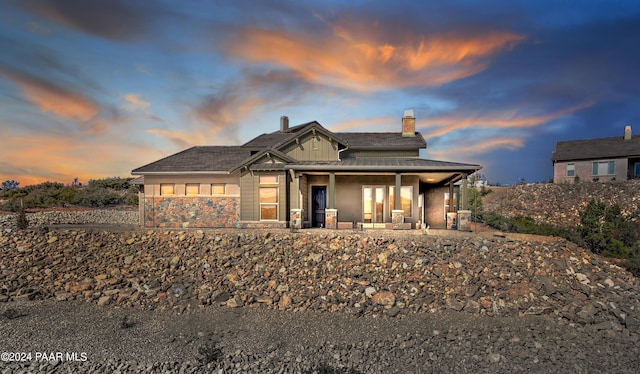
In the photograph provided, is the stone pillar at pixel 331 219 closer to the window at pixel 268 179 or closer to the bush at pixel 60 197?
the window at pixel 268 179

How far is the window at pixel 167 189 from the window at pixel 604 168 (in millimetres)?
33526

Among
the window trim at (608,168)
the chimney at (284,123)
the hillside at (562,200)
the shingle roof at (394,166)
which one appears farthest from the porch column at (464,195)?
the window trim at (608,168)

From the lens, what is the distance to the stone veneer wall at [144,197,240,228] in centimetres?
1752

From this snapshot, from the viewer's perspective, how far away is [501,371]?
8.18 m

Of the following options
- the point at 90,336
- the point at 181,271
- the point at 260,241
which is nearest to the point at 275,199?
the point at 260,241

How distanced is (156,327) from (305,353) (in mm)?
4546

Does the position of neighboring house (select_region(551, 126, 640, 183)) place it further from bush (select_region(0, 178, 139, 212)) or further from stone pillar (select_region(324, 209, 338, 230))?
bush (select_region(0, 178, 139, 212))

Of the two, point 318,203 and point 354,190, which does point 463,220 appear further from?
point 318,203

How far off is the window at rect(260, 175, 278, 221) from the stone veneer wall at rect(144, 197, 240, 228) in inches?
67.0

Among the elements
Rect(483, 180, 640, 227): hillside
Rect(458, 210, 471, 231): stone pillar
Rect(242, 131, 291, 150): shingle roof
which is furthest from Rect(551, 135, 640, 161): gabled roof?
Rect(242, 131, 291, 150): shingle roof

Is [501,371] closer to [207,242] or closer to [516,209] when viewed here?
[207,242]

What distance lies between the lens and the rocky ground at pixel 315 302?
28.2ft

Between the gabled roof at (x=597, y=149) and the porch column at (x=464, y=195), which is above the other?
the gabled roof at (x=597, y=149)

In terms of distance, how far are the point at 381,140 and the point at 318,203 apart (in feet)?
18.3
